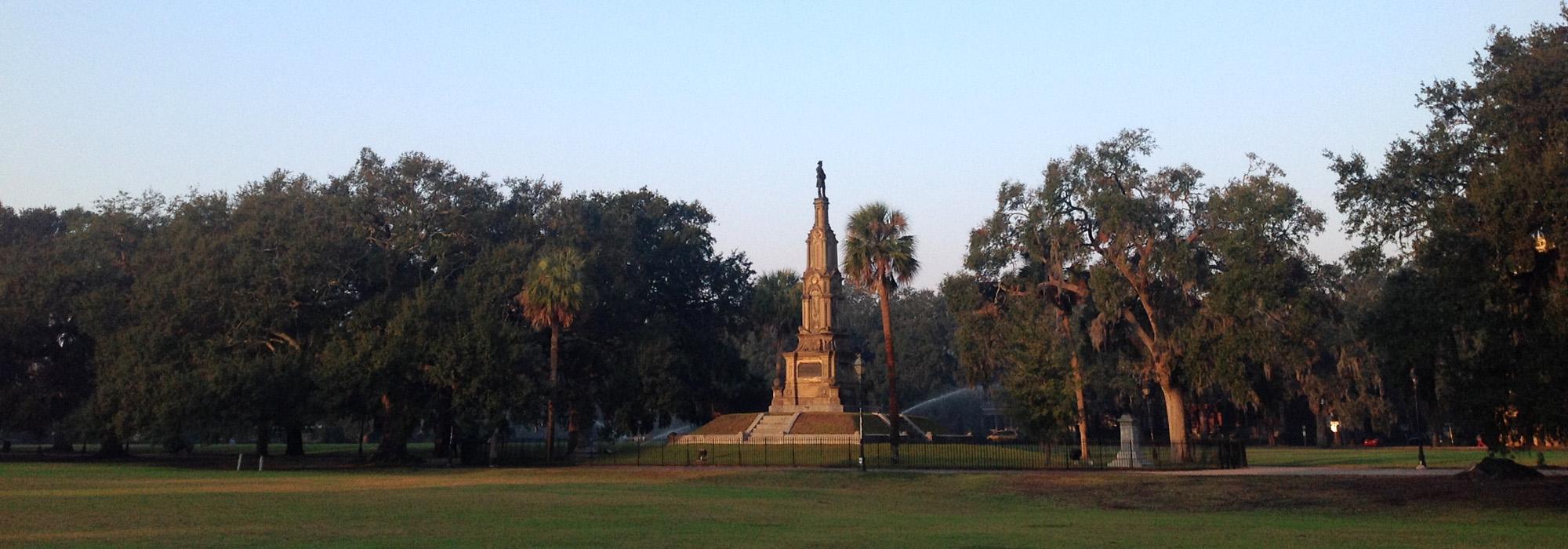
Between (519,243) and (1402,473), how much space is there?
41.6 meters

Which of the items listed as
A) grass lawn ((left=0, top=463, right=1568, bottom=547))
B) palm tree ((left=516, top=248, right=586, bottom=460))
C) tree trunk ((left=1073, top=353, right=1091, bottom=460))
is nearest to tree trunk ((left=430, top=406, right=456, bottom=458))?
palm tree ((left=516, top=248, right=586, bottom=460))

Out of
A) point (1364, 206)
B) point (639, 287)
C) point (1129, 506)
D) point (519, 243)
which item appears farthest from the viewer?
point (639, 287)

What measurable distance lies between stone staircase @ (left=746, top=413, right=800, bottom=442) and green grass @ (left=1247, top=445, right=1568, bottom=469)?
20.6 metres

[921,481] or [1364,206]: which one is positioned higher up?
[1364,206]

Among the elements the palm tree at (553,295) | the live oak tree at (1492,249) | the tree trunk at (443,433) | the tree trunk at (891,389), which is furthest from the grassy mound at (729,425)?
the live oak tree at (1492,249)

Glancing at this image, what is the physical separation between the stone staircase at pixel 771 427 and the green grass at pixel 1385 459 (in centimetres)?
2061

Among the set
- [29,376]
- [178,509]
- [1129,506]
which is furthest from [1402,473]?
[29,376]

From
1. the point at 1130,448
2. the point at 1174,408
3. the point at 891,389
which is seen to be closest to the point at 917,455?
the point at 891,389

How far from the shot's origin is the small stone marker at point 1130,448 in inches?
1655

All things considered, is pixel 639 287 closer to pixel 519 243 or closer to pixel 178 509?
pixel 519 243

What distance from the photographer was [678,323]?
73125 millimetres

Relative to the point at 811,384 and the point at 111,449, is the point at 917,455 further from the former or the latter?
the point at 111,449

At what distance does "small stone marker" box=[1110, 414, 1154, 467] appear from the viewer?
4203 cm

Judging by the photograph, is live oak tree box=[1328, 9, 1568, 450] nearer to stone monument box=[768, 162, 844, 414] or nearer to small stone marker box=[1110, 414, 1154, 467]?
small stone marker box=[1110, 414, 1154, 467]
